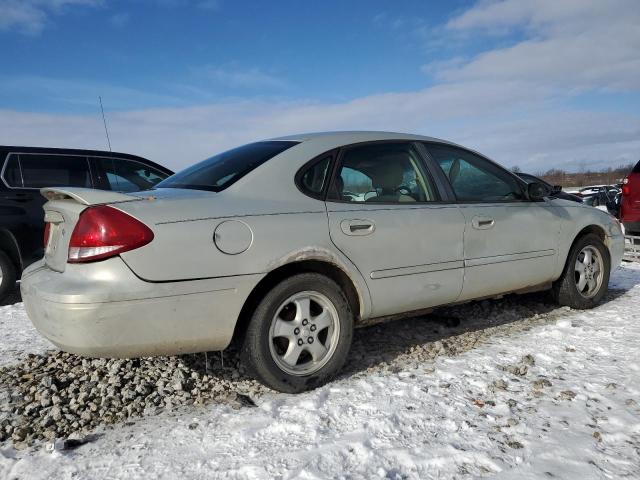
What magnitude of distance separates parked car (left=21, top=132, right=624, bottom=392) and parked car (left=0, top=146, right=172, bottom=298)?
2.96 metres

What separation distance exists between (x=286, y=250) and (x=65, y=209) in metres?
1.20

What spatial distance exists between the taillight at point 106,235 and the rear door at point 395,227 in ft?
3.60

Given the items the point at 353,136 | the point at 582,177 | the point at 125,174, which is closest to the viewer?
the point at 353,136

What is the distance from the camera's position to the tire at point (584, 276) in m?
4.38

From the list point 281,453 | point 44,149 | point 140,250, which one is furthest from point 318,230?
point 44,149

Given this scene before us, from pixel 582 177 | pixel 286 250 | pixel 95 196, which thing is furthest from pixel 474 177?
pixel 582 177

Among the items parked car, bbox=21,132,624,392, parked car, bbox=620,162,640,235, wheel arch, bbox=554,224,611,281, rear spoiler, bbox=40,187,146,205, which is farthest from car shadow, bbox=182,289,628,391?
parked car, bbox=620,162,640,235

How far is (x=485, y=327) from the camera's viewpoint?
411 cm

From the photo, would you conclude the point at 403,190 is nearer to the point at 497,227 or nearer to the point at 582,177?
the point at 497,227

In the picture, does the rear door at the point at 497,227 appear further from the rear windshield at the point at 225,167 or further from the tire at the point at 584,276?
the rear windshield at the point at 225,167

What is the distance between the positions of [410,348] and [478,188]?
1351 mm

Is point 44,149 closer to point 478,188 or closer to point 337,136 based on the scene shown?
point 337,136

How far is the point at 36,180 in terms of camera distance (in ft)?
18.7

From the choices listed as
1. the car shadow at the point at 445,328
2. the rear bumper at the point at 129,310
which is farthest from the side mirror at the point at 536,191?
the rear bumper at the point at 129,310
